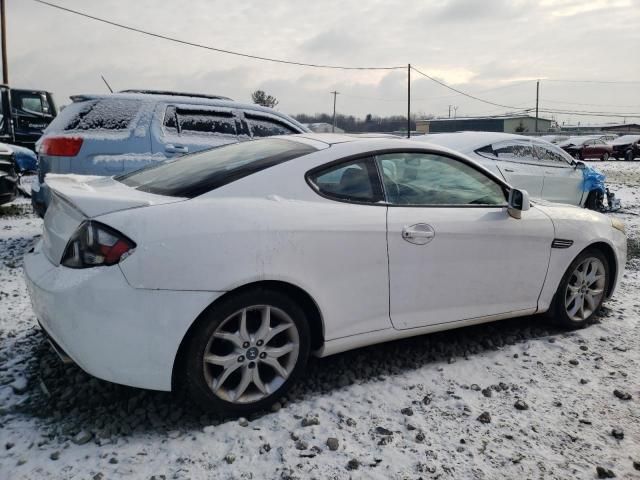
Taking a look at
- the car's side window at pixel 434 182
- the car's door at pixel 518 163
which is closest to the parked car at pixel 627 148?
the car's door at pixel 518 163

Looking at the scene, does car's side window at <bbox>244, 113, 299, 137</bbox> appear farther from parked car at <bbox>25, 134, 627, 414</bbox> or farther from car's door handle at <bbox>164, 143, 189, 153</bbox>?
parked car at <bbox>25, 134, 627, 414</bbox>

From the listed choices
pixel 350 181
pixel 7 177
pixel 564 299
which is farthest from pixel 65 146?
pixel 564 299

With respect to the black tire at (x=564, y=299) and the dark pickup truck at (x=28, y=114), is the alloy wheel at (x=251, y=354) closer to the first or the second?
the black tire at (x=564, y=299)

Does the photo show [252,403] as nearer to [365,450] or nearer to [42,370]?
[365,450]

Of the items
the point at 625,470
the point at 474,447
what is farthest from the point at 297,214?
the point at 625,470

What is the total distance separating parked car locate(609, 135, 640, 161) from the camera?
100ft

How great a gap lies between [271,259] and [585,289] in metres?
2.69

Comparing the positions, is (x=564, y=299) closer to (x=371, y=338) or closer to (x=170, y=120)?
(x=371, y=338)

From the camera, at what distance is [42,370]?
123 inches

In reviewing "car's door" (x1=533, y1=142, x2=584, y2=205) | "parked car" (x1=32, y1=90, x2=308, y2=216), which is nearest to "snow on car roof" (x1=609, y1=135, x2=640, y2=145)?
"car's door" (x1=533, y1=142, x2=584, y2=205)

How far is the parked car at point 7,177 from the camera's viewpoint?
7.19 meters

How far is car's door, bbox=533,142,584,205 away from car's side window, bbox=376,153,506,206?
4687 mm

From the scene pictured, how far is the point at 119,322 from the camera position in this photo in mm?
2365

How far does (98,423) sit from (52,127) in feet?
13.3
